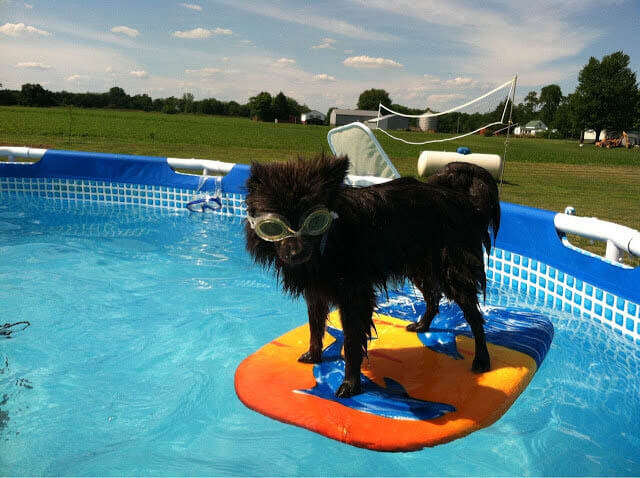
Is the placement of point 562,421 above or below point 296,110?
below

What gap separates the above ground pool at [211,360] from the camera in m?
2.76

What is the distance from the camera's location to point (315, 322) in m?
3.43

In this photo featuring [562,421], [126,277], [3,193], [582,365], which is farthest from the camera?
[3,193]

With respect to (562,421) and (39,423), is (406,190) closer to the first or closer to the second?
(562,421)

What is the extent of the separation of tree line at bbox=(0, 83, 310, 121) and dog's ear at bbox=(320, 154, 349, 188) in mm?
53613

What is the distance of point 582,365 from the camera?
391 cm

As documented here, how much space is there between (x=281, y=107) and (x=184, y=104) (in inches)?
657

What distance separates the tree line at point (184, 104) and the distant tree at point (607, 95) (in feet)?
135

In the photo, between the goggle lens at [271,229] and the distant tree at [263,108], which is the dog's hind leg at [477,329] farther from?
the distant tree at [263,108]

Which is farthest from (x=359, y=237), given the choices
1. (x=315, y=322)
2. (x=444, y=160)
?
(x=444, y=160)

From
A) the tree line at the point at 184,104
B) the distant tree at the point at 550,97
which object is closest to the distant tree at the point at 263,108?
the tree line at the point at 184,104

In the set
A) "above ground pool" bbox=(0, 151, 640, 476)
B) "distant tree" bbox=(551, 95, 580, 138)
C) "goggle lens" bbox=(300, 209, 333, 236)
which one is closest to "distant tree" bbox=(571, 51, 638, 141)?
"distant tree" bbox=(551, 95, 580, 138)

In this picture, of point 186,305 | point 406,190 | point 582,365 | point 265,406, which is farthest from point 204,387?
point 582,365

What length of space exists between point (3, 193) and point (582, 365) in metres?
10.0
